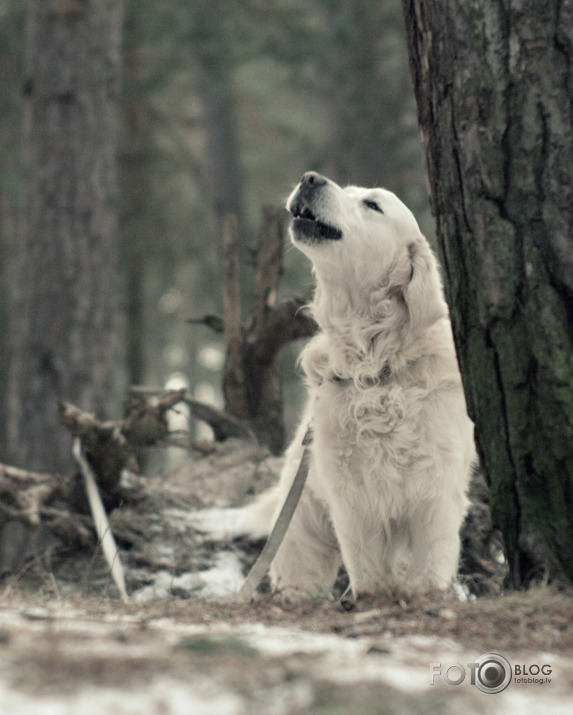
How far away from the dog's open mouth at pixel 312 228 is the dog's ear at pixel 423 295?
1.45ft

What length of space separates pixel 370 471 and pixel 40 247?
467 cm

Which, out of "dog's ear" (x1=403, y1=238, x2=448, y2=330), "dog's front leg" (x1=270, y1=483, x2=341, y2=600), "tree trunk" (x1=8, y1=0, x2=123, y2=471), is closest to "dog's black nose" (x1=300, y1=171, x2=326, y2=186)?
"dog's ear" (x1=403, y1=238, x2=448, y2=330)

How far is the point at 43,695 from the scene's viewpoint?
132 cm

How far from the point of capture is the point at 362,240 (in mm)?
3646

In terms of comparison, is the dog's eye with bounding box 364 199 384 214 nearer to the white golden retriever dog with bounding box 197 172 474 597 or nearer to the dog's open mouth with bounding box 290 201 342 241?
the white golden retriever dog with bounding box 197 172 474 597

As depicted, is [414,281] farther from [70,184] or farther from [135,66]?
[135,66]

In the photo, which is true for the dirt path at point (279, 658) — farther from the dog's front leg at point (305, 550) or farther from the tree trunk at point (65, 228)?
the tree trunk at point (65, 228)

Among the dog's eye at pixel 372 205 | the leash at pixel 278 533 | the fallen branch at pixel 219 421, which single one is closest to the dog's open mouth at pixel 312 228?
the dog's eye at pixel 372 205

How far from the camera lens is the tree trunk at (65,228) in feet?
21.8

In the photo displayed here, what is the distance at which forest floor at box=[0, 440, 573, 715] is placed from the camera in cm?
133

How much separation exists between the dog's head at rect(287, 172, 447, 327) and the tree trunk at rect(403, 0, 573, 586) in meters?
1.05

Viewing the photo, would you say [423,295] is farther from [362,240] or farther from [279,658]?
[279,658]

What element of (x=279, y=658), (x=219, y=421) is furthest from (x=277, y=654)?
(x=219, y=421)

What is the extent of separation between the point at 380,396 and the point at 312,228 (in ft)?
3.09
